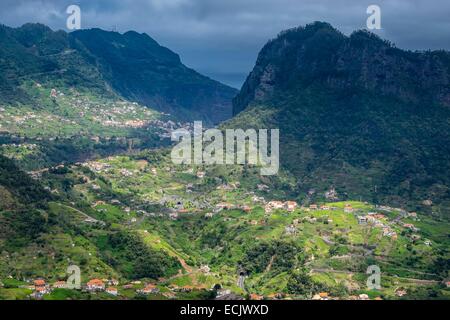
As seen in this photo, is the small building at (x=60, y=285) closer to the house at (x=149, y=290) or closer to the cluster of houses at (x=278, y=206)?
the house at (x=149, y=290)

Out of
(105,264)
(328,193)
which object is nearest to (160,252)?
(105,264)

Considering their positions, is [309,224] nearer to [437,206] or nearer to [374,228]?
[374,228]

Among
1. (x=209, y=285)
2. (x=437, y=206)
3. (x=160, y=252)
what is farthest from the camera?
(x=437, y=206)

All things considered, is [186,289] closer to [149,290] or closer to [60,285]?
[149,290]

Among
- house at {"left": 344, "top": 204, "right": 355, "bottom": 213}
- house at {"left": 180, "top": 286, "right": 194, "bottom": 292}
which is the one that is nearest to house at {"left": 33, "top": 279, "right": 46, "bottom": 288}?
Result: house at {"left": 180, "top": 286, "right": 194, "bottom": 292}

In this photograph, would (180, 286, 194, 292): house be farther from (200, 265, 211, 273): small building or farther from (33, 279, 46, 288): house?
(33, 279, 46, 288): house

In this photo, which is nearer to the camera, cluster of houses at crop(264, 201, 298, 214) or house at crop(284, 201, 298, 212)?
cluster of houses at crop(264, 201, 298, 214)

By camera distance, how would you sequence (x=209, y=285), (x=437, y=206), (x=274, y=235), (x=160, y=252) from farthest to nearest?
(x=437, y=206)
(x=274, y=235)
(x=160, y=252)
(x=209, y=285)

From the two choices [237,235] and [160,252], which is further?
[237,235]
